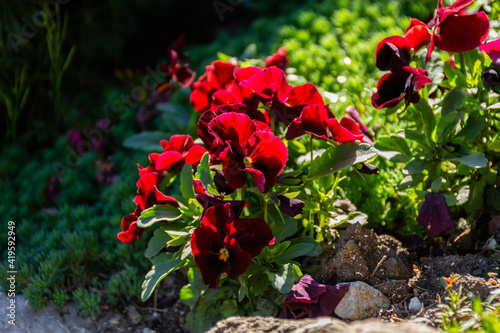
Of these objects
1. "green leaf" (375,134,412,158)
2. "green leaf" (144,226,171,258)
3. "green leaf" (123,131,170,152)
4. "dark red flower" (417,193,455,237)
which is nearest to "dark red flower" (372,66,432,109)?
"green leaf" (375,134,412,158)

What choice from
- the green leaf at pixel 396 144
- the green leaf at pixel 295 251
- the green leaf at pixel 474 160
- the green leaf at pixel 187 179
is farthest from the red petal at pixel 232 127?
the green leaf at pixel 474 160

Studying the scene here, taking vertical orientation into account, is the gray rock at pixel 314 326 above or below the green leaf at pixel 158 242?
above

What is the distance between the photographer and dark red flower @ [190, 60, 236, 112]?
2262mm

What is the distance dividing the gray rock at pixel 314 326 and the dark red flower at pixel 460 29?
40.9 inches

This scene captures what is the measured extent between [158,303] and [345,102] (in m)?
1.52

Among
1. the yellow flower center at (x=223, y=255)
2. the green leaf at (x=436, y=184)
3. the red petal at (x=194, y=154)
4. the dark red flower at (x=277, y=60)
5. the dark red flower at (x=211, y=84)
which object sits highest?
the dark red flower at (x=211, y=84)

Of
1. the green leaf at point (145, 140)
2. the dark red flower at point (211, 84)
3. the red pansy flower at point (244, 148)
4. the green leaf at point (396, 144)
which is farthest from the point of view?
the green leaf at point (145, 140)

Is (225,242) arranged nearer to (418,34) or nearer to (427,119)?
(427,119)

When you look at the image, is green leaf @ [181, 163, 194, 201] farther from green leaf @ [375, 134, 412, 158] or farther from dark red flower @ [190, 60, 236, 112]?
green leaf @ [375, 134, 412, 158]

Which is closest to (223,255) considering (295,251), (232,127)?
(295,251)

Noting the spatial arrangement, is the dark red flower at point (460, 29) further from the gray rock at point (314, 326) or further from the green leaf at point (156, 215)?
the green leaf at point (156, 215)

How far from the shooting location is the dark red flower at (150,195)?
187 cm

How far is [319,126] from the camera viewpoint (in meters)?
1.73

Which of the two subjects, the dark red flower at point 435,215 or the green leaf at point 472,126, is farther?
A: the green leaf at point 472,126
